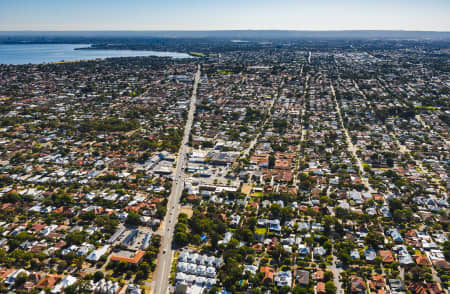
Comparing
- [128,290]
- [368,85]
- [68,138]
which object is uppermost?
[368,85]

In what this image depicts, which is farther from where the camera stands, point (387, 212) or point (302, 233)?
point (387, 212)

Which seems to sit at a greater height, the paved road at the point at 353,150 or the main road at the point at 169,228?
the paved road at the point at 353,150

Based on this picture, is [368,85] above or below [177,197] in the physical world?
above

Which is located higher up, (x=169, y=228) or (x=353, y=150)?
(x=353, y=150)

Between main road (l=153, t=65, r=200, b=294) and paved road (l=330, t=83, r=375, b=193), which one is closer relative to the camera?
main road (l=153, t=65, r=200, b=294)

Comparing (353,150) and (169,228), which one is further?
(353,150)

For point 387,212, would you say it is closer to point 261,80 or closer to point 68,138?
point 68,138

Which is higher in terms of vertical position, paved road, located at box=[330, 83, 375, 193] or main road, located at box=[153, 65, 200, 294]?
paved road, located at box=[330, 83, 375, 193]

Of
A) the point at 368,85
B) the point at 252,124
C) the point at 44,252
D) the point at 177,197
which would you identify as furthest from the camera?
the point at 368,85

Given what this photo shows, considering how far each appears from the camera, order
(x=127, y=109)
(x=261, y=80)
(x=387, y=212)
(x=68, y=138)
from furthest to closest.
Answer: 1. (x=261, y=80)
2. (x=127, y=109)
3. (x=68, y=138)
4. (x=387, y=212)

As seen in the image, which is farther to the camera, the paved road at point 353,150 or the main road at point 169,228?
the paved road at point 353,150

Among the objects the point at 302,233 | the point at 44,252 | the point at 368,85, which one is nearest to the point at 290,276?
the point at 302,233
